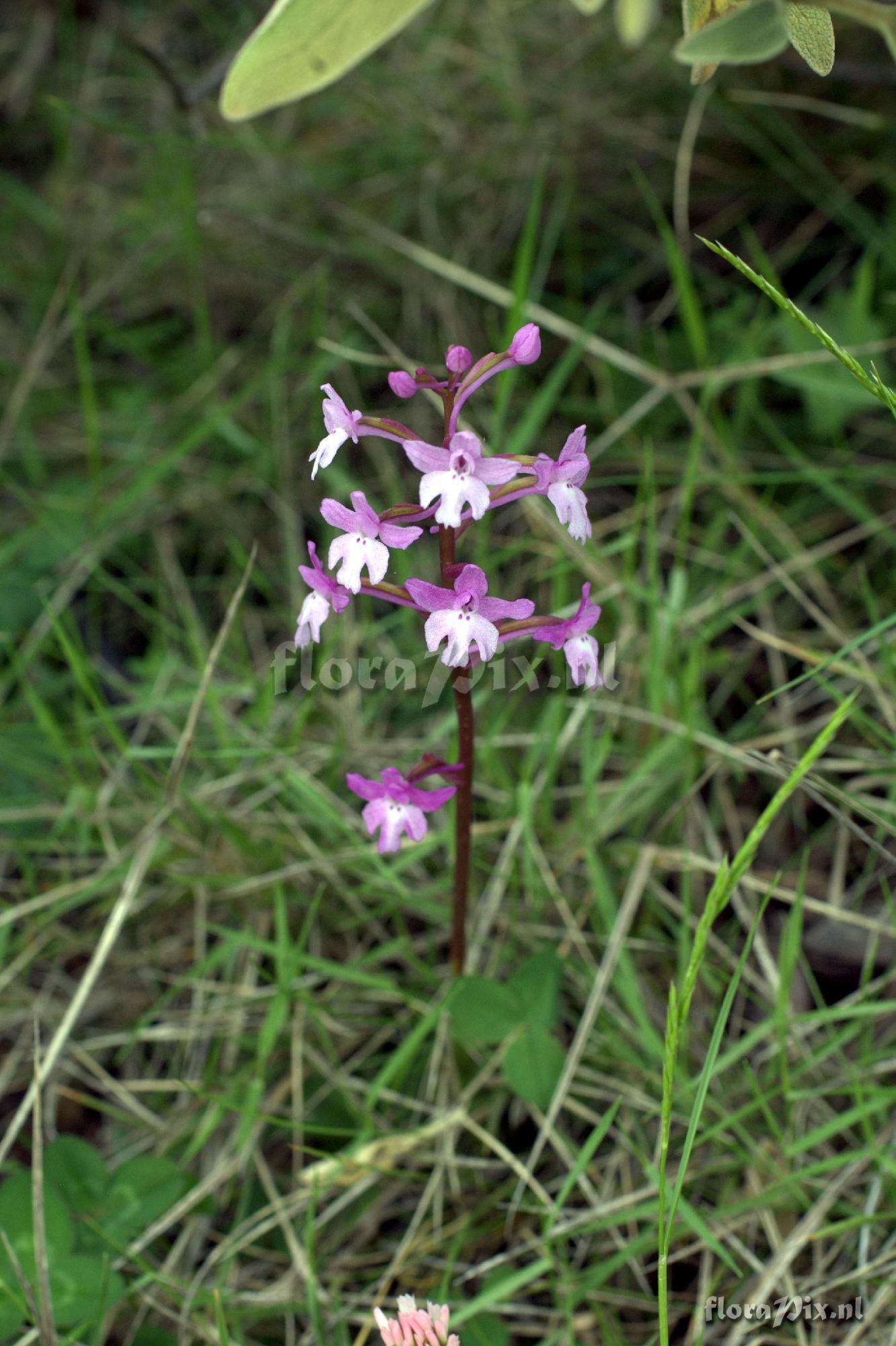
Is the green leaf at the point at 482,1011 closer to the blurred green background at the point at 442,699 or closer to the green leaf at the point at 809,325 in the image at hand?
the blurred green background at the point at 442,699

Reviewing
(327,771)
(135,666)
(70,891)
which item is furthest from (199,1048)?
(135,666)

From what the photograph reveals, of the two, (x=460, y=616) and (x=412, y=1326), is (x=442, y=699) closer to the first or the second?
(x=460, y=616)

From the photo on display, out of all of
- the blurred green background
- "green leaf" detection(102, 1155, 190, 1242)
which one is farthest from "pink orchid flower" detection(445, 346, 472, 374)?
"green leaf" detection(102, 1155, 190, 1242)

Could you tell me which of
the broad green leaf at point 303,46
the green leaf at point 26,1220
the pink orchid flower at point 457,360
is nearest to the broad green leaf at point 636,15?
the broad green leaf at point 303,46

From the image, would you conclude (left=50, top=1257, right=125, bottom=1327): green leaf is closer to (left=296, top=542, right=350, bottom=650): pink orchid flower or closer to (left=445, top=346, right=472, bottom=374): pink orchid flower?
(left=296, top=542, right=350, bottom=650): pink orchid flower

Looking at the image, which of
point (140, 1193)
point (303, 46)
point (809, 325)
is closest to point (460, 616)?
point (809, 325)

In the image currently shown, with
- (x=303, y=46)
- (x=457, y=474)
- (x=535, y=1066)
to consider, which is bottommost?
(x=535, y=1066)

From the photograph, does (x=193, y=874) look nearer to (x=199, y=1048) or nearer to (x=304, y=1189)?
(x=199, y=1048)

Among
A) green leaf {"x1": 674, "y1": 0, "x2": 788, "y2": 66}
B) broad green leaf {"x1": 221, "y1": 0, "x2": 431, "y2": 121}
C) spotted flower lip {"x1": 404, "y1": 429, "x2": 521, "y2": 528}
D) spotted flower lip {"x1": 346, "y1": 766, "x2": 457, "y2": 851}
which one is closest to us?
green leaf {"x1": 674, "y1": 0, "x2": 788, "y2": 66}
